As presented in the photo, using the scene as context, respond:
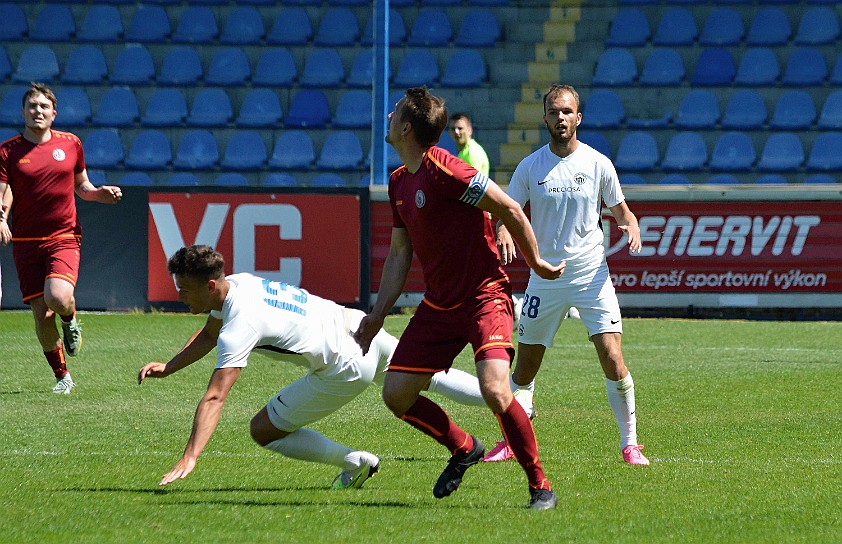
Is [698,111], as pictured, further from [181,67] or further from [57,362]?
[57,362]

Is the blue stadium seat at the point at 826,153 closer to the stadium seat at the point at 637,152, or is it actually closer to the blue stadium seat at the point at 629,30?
the stadium seat at the point at 637,152

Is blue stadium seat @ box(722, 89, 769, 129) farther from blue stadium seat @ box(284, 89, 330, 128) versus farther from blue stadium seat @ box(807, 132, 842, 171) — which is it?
blue stadium seat @ box(284, 89, 330, 128)

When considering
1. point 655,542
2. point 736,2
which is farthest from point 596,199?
point 736,2

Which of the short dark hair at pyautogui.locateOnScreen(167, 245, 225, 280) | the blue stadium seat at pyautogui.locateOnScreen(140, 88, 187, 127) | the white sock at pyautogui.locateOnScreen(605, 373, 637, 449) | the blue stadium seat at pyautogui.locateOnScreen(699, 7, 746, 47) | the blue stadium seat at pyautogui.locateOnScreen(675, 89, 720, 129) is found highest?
the short dark hair at pyautogui.locateOnScreen(167, 245, 225, 280)

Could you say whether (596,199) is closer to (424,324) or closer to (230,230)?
(424,324)

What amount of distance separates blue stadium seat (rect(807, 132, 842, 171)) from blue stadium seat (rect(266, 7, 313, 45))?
8623 millimetres

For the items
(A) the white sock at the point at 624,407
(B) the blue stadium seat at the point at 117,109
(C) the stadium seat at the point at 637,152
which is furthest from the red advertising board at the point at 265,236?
(A) the white sock at the point at 624,407

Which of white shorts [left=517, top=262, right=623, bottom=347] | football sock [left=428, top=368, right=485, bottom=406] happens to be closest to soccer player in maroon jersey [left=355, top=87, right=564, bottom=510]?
football sock [left=428, top=368, right=485, bottom=406]

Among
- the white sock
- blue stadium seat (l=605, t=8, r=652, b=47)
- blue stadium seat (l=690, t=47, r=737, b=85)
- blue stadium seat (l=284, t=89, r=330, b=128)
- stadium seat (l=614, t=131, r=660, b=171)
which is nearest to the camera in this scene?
the white sock

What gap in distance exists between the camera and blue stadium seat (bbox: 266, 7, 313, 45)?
68.7ft

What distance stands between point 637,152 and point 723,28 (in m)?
2.89

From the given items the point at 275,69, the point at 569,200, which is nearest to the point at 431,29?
the point at 275,69

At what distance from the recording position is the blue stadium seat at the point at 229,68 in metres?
20.6

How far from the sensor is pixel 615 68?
20.5m
